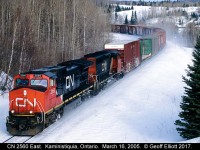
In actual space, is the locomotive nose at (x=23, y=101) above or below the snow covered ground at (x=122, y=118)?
above

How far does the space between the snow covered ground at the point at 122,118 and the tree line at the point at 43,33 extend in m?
6.52

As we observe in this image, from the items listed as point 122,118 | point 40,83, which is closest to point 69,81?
point 40,83

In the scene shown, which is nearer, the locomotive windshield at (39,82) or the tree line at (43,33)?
the locomotive windshield at (39,82)

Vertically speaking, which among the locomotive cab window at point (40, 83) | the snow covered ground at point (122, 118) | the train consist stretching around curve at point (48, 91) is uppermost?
the locomotive cab window at point (40, 83)

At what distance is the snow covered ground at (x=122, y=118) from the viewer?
684 inches

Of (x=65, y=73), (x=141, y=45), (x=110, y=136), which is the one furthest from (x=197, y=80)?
(x=141, y=45)

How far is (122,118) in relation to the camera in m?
20.5

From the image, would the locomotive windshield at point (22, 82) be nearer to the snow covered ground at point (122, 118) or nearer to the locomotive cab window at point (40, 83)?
the locomotive cab window at point (40, 83)

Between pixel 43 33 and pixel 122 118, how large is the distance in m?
26.0

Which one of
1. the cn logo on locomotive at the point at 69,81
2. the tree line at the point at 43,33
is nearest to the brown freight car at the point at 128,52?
the tree line at the point at 43,33

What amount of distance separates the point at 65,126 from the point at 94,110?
3.39 m

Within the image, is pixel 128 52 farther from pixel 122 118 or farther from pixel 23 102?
pixel 23 102

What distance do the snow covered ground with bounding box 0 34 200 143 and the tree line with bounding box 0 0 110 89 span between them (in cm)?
652

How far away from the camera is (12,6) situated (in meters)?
37.7
